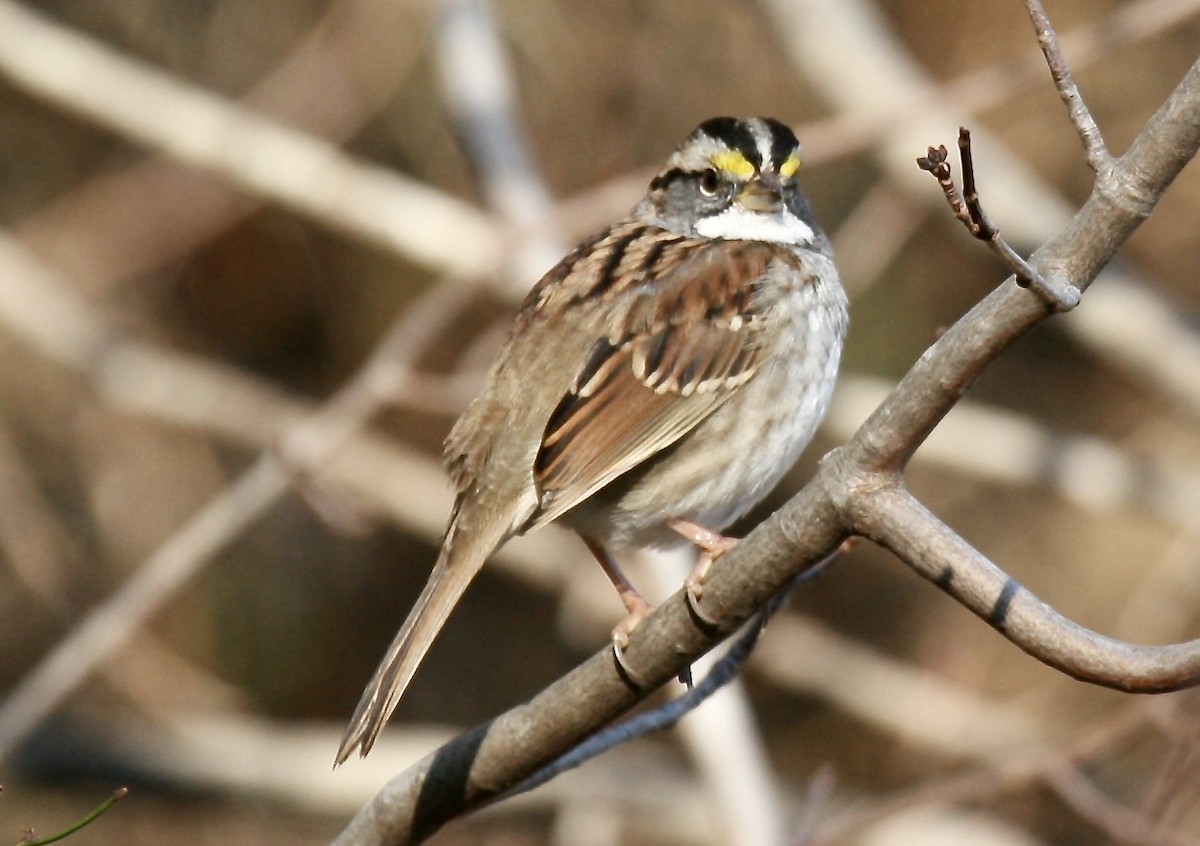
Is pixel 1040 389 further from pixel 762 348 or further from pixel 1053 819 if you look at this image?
pixel 762 348

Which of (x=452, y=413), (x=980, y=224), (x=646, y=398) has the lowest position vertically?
(x=980, y=224)

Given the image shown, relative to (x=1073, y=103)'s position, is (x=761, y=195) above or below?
above

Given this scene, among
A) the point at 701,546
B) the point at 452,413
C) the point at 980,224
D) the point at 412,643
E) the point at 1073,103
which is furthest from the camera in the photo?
the point at 452,413

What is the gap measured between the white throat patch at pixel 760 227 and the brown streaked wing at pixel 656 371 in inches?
3.9

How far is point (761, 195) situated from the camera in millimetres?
3893

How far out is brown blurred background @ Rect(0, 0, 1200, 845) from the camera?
6.17 meters

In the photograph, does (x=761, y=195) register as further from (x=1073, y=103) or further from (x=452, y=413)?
(x=452, y=413)

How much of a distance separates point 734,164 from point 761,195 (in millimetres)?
103

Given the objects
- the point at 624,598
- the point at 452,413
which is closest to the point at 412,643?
the point at 624,598

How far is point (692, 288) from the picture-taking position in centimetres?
371

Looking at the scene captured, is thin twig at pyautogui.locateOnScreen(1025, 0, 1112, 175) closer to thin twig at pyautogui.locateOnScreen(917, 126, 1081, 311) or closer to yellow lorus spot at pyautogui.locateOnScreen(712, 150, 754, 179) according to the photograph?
thin twig at pyautogui.locateOnScreen(917, 126, 1081, 311)

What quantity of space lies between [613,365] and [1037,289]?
1.52 m

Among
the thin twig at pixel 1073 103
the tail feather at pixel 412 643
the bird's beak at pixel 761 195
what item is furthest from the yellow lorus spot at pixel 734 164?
the thin twig at pixel 1073 103

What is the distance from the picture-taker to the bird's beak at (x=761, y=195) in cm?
388
